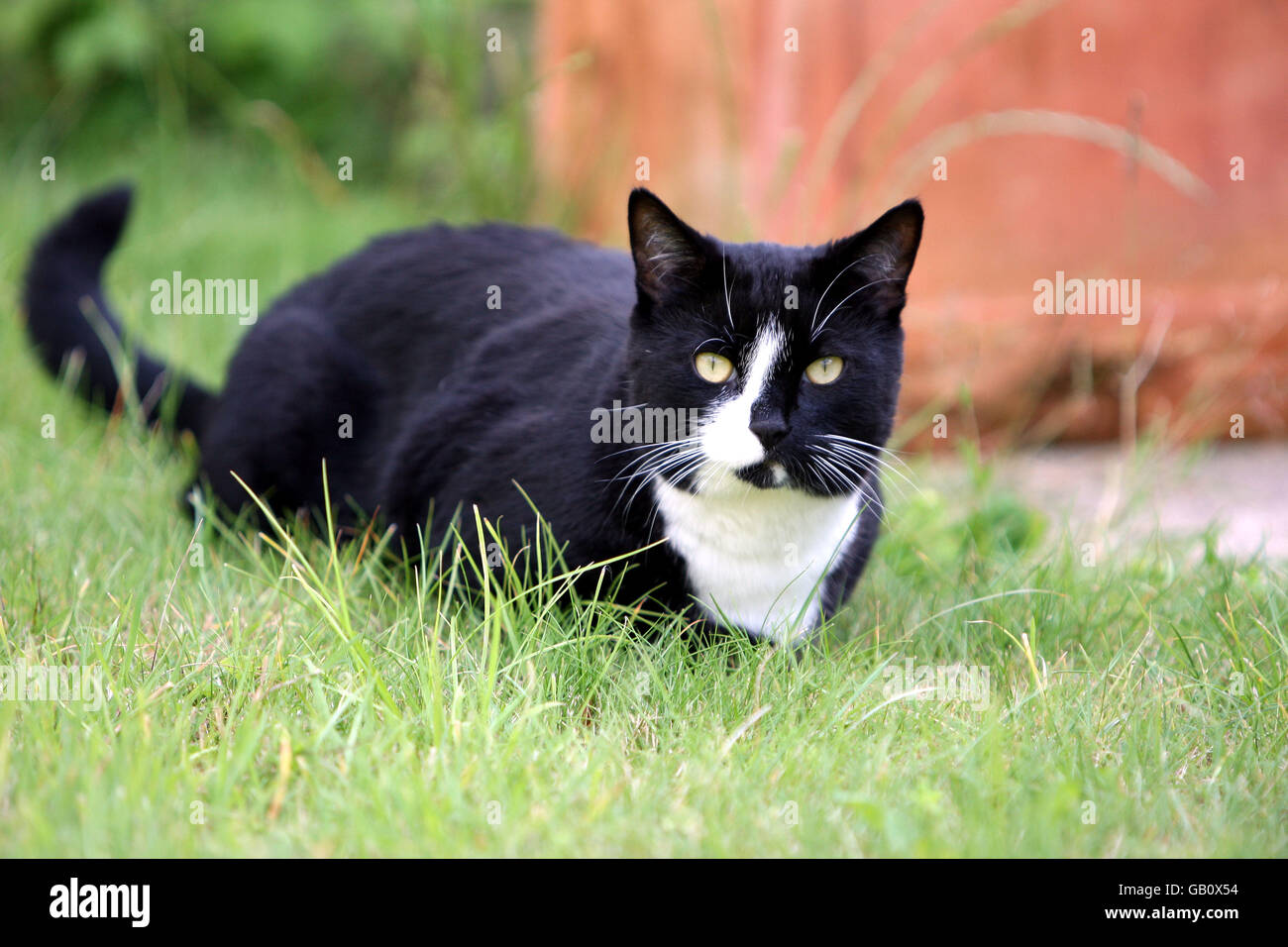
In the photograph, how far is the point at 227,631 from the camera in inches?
77.8

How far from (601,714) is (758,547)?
15.8 inches

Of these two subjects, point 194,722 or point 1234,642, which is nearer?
point 194,722

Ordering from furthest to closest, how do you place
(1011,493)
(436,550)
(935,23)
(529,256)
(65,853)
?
1. (935,23)
2. (1011,493)
3. (529,256)
4. (436,550)
5. (65,853)

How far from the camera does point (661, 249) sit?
1.90 meters

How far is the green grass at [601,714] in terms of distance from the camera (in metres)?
1.49

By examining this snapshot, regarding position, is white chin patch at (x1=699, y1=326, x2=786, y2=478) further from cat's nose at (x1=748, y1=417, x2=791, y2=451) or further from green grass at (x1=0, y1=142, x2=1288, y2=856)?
green grass at (x1=0, y1=142, x2=1288, y2=856)

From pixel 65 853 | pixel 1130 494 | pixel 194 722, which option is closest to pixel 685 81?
pixel 1130 494

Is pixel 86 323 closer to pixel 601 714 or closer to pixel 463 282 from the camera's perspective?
pixel 463 282

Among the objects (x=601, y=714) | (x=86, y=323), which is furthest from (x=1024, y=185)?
(x=86, y=323)

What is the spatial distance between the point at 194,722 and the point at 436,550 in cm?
61

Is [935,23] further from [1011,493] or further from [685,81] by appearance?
[1011,493]

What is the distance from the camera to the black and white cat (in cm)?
186

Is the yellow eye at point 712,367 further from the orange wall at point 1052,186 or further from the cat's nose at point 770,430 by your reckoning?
the orange wall at point 1052,186
